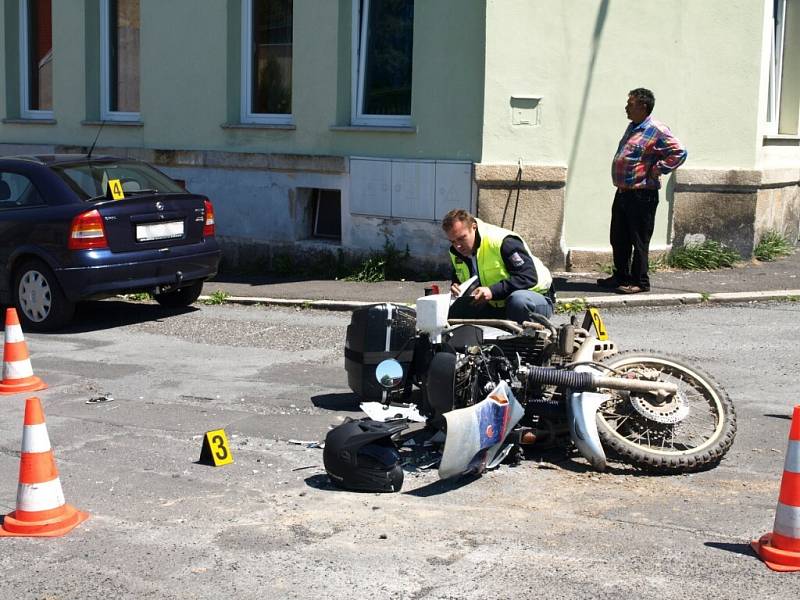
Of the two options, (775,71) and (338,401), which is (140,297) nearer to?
(338,401)

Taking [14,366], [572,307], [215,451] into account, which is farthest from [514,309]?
[572,307]

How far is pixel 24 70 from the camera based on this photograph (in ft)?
59.3

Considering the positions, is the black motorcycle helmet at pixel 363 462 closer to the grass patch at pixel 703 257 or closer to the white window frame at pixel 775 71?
the grass patch at pixel 703 257

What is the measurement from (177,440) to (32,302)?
14.4 ft

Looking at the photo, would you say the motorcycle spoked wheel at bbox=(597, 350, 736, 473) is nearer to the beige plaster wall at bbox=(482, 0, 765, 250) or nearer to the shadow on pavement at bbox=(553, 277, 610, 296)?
the shadow on pavement at bbox=(553, 277, 610, 296)

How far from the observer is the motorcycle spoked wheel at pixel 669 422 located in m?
6.26

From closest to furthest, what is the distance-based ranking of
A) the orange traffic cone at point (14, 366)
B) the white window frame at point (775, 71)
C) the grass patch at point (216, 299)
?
the orange traffic cone at point (14, 366), the grass patch at point (216, 299), the white window frame at point (775, 71)

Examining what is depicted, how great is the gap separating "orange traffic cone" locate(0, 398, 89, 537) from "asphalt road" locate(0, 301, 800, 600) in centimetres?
9

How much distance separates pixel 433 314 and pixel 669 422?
1469 mm

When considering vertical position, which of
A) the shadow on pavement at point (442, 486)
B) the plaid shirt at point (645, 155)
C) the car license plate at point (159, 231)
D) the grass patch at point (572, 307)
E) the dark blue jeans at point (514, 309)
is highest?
the plaid shirt at point (645, 155)

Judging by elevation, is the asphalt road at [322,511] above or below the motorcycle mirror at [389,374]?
below

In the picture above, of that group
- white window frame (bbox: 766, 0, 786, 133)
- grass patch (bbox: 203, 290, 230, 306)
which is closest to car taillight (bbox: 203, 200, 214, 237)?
grass patch (bbox: 203, 290, 230, 306)

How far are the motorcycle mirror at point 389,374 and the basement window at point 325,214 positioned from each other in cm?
753

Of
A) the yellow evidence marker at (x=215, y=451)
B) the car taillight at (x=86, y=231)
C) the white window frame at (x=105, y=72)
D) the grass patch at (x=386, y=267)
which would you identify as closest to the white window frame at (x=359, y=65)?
the grass patch at (x=386, y=267)
